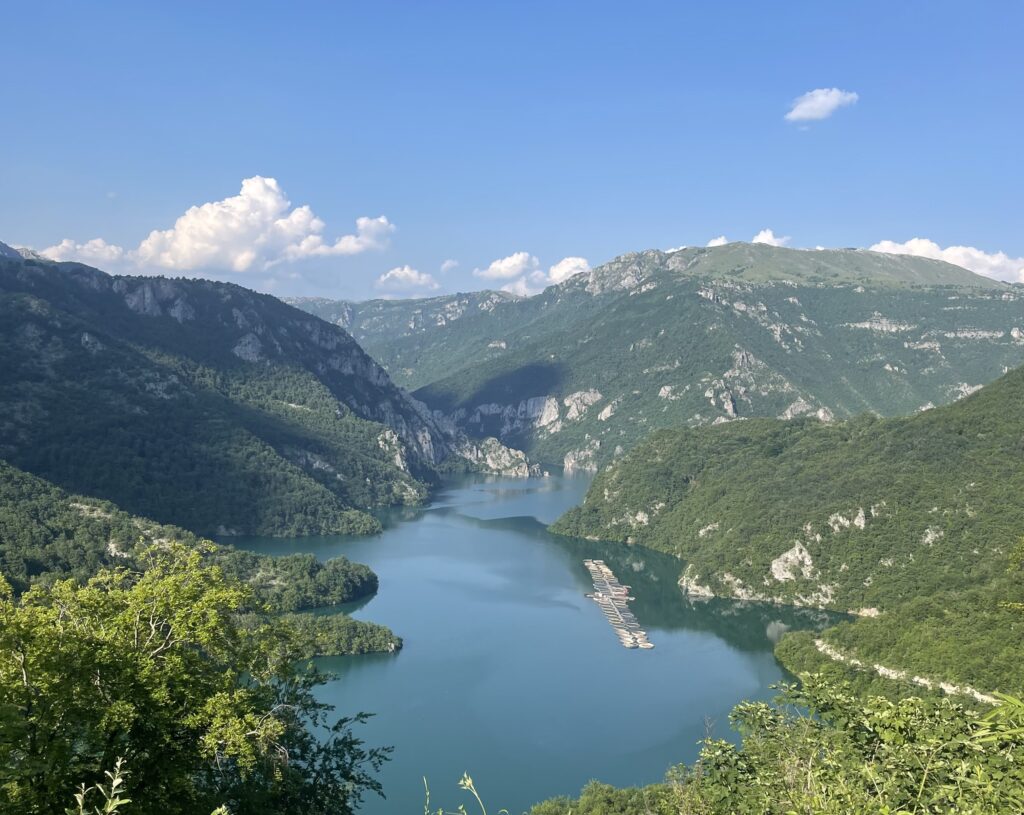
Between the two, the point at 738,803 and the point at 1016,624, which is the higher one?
the point at 738,803

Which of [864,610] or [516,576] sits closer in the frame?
[864,610]

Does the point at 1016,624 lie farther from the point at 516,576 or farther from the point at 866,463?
the point at 516,576

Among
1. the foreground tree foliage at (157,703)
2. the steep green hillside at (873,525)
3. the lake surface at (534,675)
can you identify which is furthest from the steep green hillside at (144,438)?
the foreground tree foliage at (157,703)

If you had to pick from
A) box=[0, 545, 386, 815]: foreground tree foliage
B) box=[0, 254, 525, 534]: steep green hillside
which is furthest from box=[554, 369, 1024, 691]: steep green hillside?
box=[0, 254, 525, 534]: steep green hillside

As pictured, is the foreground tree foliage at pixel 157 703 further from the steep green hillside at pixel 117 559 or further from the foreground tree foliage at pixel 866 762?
the steep green hillside at pixel 117 559

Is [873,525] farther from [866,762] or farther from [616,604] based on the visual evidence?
[866,762]

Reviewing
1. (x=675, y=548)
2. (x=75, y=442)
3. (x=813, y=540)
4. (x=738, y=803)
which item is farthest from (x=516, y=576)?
(x=738, y=803)

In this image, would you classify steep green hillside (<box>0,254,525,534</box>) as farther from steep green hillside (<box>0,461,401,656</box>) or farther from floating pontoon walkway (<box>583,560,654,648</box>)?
floating pontoon walkway (<box>583,560,654,648</box>)
